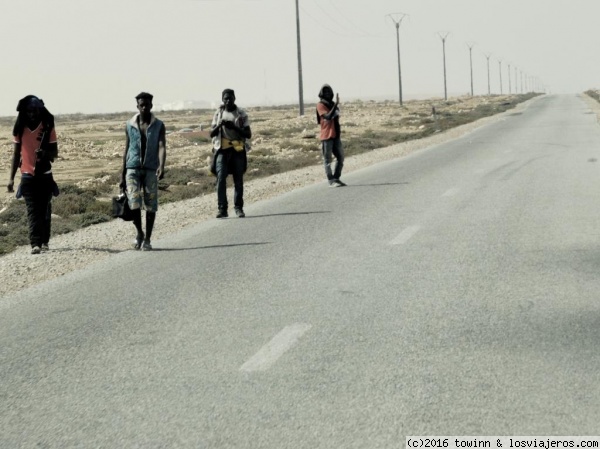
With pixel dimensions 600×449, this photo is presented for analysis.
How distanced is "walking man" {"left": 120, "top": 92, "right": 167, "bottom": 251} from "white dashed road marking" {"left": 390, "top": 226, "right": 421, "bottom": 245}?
116 inches

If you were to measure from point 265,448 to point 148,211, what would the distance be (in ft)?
25.7

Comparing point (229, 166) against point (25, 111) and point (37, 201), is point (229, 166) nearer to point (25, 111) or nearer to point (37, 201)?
point (37, 201)

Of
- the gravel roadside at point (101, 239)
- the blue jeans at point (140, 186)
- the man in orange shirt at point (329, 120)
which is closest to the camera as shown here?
the gravel roadside at point (101, 239)

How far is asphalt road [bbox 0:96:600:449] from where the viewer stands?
16.2ft

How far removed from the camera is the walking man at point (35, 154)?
1193 cm

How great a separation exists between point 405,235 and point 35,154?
4.74 m

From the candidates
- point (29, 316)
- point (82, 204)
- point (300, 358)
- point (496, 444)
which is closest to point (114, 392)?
point (300, 358)

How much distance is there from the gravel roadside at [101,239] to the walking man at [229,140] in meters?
1.03

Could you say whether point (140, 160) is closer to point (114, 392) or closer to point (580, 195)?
point (114, 392)

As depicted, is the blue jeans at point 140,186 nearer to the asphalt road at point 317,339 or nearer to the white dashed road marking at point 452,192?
the asphalt road at point 317,339

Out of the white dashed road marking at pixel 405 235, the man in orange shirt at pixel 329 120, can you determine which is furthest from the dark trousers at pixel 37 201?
the man in orange shirt at pixel 329 120

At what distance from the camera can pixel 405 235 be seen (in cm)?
1188

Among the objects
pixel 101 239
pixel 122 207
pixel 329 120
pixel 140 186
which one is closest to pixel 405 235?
pixel 140 186

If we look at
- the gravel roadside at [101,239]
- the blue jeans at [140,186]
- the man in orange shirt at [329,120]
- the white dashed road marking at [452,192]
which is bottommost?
the gravel roadside at [101,239]
